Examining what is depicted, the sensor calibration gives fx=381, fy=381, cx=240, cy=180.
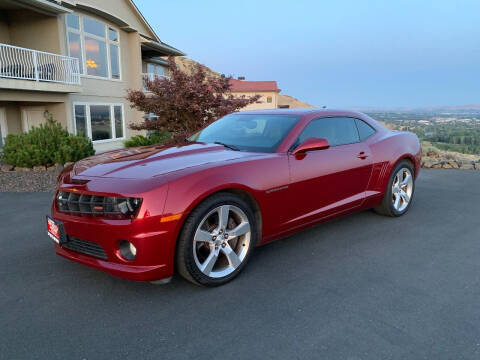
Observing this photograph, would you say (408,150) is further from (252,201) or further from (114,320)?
(114,320)

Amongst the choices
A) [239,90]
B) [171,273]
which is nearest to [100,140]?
[171,273]

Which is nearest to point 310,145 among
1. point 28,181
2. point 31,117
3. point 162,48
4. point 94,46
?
point 28,181

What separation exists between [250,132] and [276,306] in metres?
2.04

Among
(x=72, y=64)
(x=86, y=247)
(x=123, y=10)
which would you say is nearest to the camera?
(x=86, y=247)

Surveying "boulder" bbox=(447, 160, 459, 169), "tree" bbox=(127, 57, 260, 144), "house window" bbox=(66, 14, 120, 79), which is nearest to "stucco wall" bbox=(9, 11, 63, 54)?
"house window" bbox=(66, 14, 120, 79)

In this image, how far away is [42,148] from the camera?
30.5ft

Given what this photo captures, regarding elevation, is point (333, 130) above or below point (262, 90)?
below

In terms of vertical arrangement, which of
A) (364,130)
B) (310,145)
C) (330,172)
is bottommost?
(330,172)

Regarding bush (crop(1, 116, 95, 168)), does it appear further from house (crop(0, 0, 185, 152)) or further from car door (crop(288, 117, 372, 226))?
car door (crop(288, 117, 372, 226))

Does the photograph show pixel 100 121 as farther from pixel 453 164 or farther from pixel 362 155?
pixel 362 155

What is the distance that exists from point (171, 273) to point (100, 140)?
1537 centimetres

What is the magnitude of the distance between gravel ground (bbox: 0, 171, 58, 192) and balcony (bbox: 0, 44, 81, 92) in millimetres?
3925

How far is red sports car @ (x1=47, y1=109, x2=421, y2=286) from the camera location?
9.37 ft

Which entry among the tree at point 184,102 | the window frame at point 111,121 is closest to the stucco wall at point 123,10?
the window frame at point 111,121
